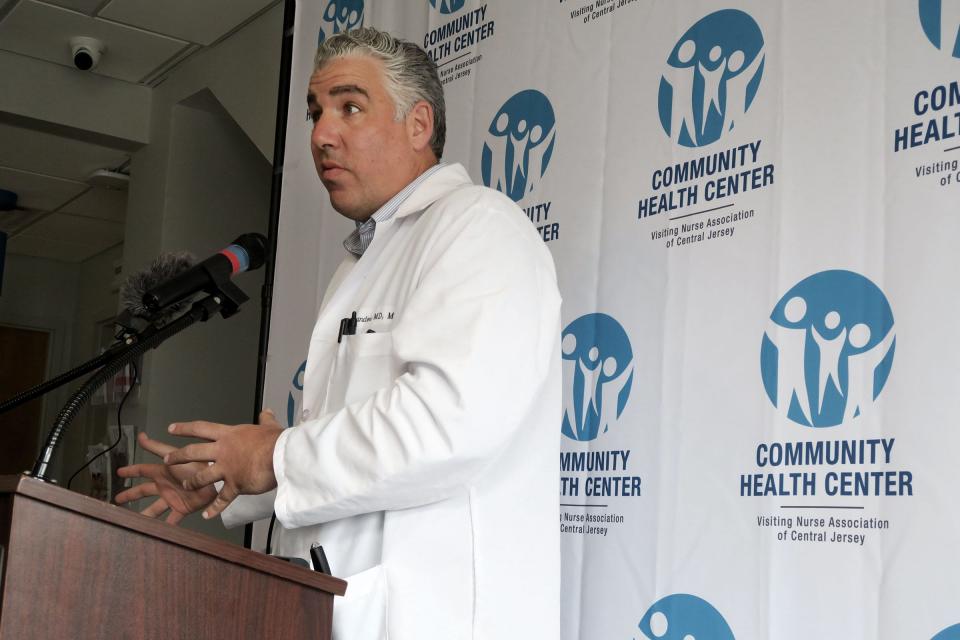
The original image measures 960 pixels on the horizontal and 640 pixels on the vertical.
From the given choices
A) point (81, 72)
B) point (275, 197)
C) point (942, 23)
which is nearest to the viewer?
point (942, 23)

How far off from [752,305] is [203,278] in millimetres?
954

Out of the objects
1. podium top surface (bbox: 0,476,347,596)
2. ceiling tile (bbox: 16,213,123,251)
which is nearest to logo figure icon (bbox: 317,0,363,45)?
→ podium top surface (bbox: 0,476,347,596)

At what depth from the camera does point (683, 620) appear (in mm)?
1875

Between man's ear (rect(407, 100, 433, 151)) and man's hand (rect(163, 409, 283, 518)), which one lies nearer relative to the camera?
man's hand (rect(163, 409, 283, 518))

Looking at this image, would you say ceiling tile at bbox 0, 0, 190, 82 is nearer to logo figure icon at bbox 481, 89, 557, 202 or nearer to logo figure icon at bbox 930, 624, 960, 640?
logo figure icon at bbox 481, 89, 557, 202

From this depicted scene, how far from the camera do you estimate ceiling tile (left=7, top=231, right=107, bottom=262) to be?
7695 millimetres

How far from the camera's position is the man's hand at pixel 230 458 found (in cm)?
135

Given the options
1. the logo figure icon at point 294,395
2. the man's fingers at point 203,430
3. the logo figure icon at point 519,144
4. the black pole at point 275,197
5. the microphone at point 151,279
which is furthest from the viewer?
the black pole at point 275,197

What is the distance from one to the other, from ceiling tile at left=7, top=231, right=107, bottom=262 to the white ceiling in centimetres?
29

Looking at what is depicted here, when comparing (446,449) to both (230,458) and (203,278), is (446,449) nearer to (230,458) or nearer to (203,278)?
(230,458)

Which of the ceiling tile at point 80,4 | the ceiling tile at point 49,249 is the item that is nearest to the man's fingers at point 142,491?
the ceiling tile at point 80,4

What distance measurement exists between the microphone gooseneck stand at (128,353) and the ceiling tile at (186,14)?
10.0ft

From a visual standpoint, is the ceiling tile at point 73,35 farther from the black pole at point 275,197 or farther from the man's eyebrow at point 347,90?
the man's eyebrow at point 347,90

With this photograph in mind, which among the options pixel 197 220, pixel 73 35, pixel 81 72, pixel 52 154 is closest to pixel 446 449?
pixel 73 35
